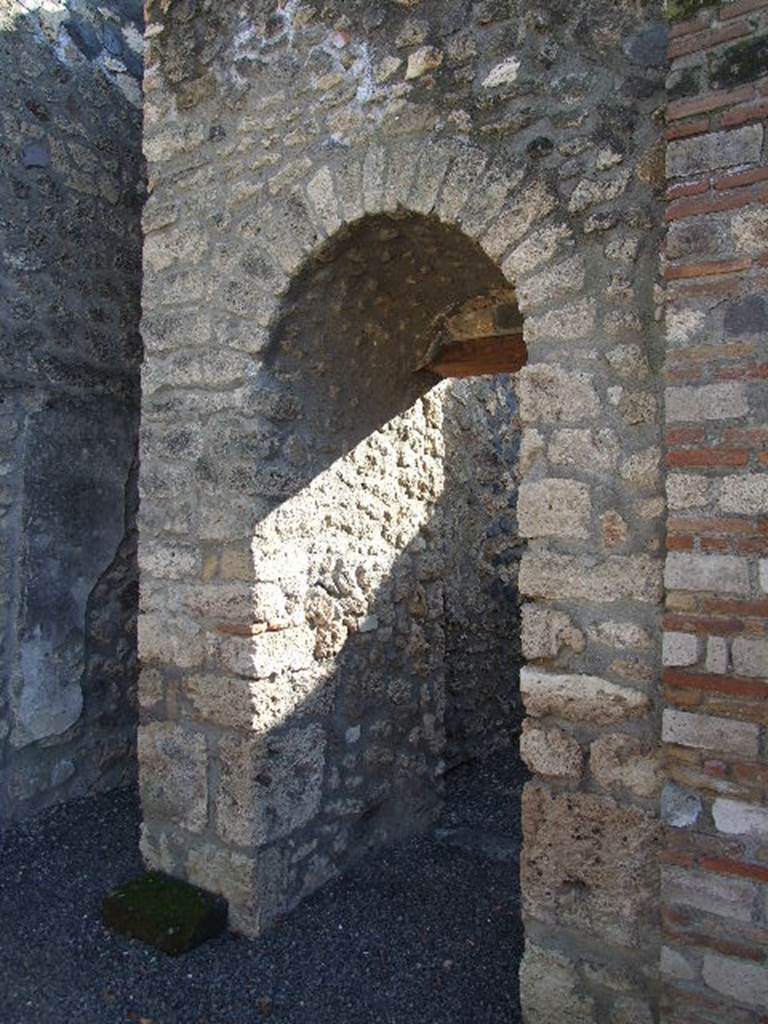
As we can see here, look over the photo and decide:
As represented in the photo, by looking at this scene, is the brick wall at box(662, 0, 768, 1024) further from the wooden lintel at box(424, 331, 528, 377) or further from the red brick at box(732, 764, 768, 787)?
the wooden lintel at box(424, 331, 528, 377)

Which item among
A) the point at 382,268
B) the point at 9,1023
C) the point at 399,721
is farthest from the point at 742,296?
the point at 9,1023

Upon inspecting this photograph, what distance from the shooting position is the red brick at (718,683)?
2.27 metres

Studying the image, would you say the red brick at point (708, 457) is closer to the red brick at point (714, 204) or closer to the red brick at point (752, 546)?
the red brick at point (752, 546)

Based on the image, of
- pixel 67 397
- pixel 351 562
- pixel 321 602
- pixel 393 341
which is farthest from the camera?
pixel 67 397

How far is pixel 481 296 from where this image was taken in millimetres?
4133

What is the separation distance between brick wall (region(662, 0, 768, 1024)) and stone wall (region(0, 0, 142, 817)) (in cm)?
297

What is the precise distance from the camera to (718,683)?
2.32 metres

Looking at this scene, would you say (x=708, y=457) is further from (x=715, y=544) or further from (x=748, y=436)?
(x=715, y=544)

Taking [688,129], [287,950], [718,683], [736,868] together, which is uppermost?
[688,129]

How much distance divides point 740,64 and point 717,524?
3.93 feet

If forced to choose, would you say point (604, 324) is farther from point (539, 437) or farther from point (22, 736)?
point (22, 736)

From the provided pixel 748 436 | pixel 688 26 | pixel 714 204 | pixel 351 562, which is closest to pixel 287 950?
pixel 351 562

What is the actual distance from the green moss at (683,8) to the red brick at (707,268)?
67 centimetres

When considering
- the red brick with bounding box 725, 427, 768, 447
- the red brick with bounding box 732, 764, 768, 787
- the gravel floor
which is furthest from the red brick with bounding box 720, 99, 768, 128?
the gravel floor
